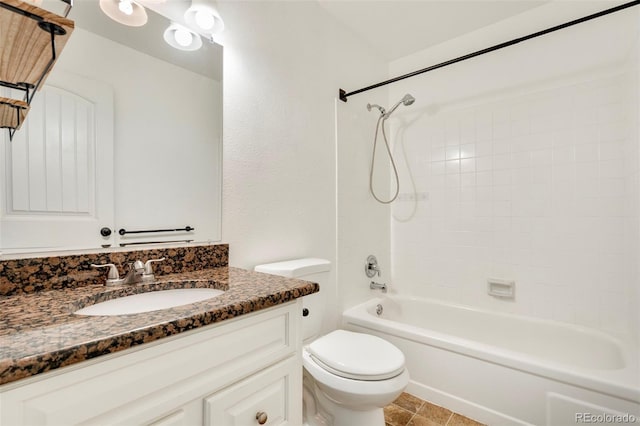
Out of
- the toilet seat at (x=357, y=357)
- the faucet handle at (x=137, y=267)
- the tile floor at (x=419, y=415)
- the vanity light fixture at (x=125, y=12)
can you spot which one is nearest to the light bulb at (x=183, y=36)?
the vanity light fixture at (x=125, y=12)

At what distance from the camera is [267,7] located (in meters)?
1.61

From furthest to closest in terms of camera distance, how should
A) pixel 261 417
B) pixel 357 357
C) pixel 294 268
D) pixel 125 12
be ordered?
pixel 294 268, pixel 357 357, pixel 125 12, pixel 261 417

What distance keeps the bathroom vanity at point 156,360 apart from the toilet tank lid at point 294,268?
17.1 inches

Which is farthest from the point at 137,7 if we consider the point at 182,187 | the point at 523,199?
the point at 523,199

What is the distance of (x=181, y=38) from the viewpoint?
49.1 inches

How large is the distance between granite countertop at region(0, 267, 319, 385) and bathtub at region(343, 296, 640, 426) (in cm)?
117

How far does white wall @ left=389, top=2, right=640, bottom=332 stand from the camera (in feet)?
5.88

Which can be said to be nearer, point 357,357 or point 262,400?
point 262,400

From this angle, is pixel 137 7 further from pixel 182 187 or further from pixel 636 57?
pixel 636 57

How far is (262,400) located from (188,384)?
243 millimetres

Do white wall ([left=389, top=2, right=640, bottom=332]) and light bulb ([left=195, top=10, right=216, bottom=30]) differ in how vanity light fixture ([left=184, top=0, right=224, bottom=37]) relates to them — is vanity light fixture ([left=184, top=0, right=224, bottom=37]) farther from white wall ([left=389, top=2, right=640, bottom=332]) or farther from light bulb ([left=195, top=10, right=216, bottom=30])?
white wall ([left=389, top=2, right=640, bottom=332])

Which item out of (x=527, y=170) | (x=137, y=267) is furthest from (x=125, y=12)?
(x=527, y=170)

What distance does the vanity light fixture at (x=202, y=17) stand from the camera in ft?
4.11

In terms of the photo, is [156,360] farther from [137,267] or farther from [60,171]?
[60,171]
